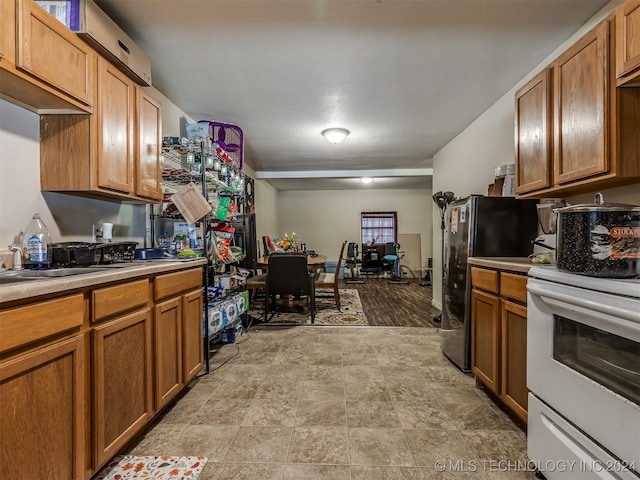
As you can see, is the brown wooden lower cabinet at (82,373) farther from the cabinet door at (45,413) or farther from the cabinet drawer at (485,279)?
the cabinet drawer at (485,279)

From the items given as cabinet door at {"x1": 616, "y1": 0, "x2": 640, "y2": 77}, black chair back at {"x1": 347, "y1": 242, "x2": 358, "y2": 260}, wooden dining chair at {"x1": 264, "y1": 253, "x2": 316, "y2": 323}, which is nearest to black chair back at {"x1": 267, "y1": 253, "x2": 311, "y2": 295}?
wooden dining chair at {"x1": 264, "y1": 253, "x2": 316, "y2": 323}

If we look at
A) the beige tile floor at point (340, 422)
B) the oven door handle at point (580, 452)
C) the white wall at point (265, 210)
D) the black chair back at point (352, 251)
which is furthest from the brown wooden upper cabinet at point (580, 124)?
the black chair back at point (352, 251)

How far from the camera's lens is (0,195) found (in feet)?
4.53

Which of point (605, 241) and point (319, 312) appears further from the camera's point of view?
point (319, 312)

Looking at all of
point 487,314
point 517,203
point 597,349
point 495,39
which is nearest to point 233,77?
point 495,39

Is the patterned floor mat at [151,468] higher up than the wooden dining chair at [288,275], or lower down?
lower down

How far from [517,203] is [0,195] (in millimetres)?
3090

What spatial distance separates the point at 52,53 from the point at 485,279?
2.58 metres

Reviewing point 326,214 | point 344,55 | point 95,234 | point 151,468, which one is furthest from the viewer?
point 326,214

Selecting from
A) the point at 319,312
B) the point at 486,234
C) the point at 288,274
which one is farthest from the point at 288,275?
the point at 486,234

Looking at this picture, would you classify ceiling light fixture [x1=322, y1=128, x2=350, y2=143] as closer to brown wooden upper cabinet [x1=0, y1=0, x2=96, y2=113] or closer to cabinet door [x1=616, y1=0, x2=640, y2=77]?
brown wooden upper cabinet [x1=0, y1=0, x2=96, y2=113]

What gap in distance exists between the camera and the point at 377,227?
8570mm

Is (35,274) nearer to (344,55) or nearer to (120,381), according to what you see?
(120,381)

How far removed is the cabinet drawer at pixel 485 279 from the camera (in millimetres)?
1825
